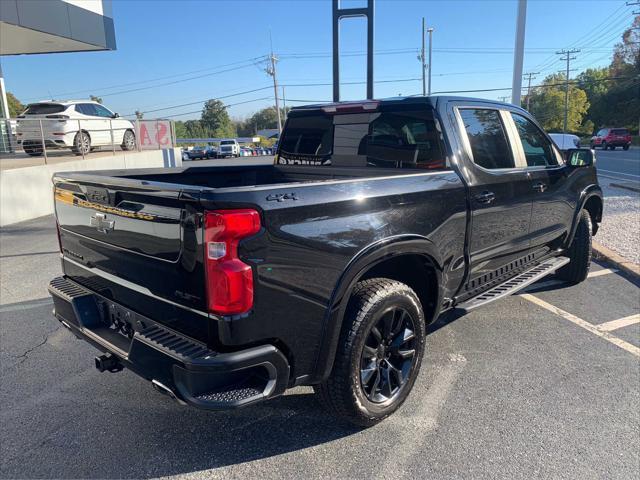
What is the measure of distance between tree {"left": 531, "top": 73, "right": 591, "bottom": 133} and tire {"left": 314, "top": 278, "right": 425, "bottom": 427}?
3194 inches

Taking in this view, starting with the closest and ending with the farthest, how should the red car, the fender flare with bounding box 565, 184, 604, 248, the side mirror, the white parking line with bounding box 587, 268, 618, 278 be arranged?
the side mirror < the fender flare with bounding box 565, 184, 604, 248 < the white parking line with bounding box 587, 268, 618, 278 < the red car

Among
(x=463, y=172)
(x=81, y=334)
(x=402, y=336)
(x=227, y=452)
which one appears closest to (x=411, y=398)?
(x=402, y=336)

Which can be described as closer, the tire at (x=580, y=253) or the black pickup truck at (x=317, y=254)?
the black pickup truck at (x=317, y=254)

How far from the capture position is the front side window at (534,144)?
441 cm

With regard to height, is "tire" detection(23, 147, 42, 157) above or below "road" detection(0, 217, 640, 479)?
above

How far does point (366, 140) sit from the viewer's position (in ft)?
13.2

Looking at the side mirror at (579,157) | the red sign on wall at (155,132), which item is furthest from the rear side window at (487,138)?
the red sign on wall at (155,132)

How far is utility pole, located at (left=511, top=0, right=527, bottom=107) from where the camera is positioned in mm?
11211

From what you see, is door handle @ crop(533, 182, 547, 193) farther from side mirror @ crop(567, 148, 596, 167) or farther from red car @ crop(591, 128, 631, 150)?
red car @ crop(591, 128, 631, 150)

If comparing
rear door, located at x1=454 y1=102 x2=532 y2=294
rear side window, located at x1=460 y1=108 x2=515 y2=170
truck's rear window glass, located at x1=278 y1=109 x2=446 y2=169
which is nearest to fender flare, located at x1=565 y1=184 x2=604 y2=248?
rear door, located at x1=454 y1=102 x2=532 y2=294

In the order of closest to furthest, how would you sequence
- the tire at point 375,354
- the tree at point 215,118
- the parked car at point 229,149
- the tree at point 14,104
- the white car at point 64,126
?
the tire at point 375,354 < the white car at point 64,126 < the parked car at point 229,149 < the tree at point 14,104 < the tree at point 215,118

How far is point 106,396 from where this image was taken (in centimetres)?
330

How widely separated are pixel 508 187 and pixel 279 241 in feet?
7.97

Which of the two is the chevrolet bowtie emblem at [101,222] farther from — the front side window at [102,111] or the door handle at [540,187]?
the front side window at [102,111]
